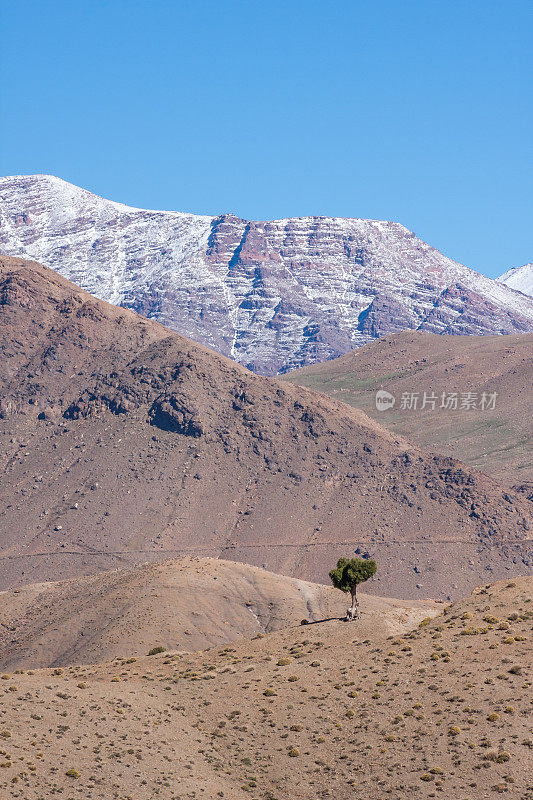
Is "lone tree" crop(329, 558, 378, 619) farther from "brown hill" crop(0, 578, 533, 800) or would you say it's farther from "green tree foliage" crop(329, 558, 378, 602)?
"brown hill" crop(0, 578, 533, 800)

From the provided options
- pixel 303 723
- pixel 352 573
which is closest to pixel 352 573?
pixel 352 573

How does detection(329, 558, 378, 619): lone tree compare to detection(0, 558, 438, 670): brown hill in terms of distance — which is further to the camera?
detection(0, 558, 438, 670): brown hill

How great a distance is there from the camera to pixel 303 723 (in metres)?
55.9

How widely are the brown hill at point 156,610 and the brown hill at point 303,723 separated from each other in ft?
97.1

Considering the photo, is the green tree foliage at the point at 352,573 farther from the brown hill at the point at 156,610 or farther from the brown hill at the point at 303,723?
the brown hill at the point at 303,723

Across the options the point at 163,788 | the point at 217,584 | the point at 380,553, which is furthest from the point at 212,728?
the point at 380,553

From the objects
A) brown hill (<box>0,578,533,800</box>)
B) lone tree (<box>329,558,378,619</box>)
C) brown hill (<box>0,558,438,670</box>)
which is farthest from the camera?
brown hill (<box>0,558,438,670</box>)

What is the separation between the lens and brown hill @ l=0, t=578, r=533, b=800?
48875mm

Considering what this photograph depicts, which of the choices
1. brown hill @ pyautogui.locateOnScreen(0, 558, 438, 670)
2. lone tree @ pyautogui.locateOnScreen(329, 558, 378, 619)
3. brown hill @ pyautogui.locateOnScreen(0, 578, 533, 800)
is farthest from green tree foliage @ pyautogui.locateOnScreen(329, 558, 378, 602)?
brown hill @ pyautogui.locateOnScreen(0, 578, 533, 800)

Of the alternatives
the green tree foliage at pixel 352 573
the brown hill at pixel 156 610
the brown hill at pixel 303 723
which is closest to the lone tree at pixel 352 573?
the green tree foliage at pixel 352 573

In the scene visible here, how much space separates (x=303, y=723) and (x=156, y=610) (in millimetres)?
46503

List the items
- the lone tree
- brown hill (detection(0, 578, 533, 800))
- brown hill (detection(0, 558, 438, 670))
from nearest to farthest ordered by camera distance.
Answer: brown hill (detection(0, 578, 533, 800))
the lone tree
brown hill (detection(0, 558, 438, 670))

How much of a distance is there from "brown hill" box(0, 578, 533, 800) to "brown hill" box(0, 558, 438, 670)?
1166 inches

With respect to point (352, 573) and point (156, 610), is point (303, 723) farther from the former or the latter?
point (156, 610)
